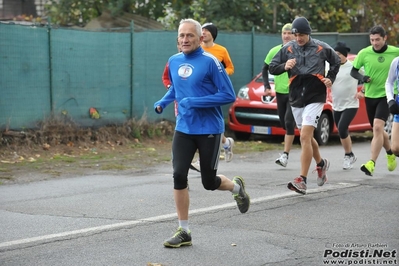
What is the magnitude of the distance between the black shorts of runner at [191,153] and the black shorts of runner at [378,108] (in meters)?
5.03

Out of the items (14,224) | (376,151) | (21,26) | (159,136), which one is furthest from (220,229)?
(159,136)

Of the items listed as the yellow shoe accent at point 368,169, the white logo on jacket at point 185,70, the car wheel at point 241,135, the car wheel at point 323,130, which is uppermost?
the white logo on jacket at point 185,70

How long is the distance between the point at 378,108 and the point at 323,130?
16.5ft

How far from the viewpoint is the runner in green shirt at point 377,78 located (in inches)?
476

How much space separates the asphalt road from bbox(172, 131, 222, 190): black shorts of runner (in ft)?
1.87

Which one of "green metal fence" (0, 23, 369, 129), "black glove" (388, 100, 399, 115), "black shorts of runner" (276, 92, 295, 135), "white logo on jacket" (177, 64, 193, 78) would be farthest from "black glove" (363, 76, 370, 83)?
Result: "green metal fence" (0, 23, 369, 129)

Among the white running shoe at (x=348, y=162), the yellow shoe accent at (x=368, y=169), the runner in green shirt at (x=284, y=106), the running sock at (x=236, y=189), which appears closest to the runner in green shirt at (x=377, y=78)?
the yellow shoe accent at (x=368, y=169)

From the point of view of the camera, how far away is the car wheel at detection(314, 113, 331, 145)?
16.9 m

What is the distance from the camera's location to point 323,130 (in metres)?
17.2

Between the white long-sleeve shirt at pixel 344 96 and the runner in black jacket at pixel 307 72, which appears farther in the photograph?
the white long-sleeve shirt at pixel 344 96

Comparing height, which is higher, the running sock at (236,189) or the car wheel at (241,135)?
the running sock at (236,189)

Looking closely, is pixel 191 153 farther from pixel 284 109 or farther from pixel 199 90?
pixel 284 109

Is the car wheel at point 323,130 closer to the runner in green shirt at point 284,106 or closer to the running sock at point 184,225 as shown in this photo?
the runner in green shirt at point 284,106

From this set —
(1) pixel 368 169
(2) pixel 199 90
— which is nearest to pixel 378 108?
→ (1) pixel 368 169
